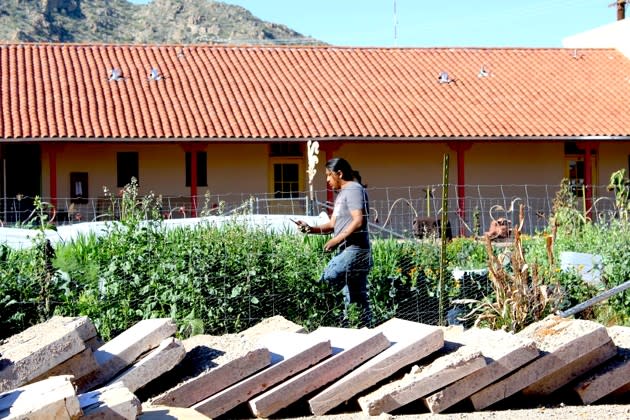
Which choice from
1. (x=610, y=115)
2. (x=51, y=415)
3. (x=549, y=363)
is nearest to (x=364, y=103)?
(x=610, y=115)

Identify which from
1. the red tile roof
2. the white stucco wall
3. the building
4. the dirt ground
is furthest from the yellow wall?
the dirt ground

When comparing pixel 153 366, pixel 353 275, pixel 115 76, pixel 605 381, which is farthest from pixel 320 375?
pixel 115 76

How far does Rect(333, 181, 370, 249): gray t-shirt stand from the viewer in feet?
29.4

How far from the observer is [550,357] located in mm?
6949

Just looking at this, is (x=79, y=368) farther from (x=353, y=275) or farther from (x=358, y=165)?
(x=358, y=165)

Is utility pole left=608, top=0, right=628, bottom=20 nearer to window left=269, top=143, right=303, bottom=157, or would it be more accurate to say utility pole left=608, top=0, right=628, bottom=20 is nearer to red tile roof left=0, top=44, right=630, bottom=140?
red tile roof left=0, top=44, right=630, bottom=140

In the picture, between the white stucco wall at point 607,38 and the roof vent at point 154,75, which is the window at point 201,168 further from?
the white stucco wall at point 607,38

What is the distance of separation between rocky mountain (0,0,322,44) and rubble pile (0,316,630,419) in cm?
5641

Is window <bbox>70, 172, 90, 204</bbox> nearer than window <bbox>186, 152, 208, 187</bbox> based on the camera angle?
Yes

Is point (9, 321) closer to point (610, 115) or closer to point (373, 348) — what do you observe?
point (373, 348)

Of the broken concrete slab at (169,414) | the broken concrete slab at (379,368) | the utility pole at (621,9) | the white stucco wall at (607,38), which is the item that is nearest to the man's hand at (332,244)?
the broken concrete slab at (379,368)

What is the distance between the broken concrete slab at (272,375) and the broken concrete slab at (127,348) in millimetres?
606

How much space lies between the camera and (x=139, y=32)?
72.1m

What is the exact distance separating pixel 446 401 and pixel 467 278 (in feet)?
9.48
